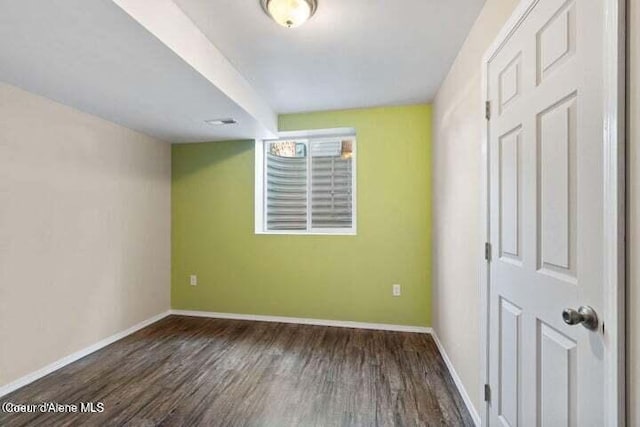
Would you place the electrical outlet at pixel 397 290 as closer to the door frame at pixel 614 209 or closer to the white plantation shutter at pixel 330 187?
the white plantation shutter at pixel 330 187

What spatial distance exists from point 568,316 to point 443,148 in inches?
75.4

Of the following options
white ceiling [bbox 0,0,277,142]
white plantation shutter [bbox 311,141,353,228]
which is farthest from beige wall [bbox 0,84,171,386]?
white plantation shutter [bbox 311,141,353,228]

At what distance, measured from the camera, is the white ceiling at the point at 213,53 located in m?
1.47

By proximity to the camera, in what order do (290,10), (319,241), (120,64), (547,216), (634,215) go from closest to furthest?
1. (634,215)
2. (547,216)
3. (290,10)
4. (120,64)
5. (319,241)

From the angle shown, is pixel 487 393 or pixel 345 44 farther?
pixel 345 44

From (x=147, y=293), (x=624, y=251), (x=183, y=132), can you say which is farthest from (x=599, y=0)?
(x=147, y=293)

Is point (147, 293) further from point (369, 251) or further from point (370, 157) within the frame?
point (370, 157)

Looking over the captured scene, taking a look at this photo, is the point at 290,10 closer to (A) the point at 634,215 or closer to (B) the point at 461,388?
(A) the point at 634,215

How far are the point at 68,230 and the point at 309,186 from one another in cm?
231

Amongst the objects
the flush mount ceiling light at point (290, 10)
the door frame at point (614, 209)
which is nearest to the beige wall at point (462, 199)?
the door frame at point (614, 209)

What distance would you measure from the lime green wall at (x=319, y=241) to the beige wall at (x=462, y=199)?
Answer: 15.4 inches

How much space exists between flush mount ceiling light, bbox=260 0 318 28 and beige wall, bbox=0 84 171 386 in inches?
76.2

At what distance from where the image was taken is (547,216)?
1.10 meters

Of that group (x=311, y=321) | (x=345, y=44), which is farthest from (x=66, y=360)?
(x=345, y=44)
